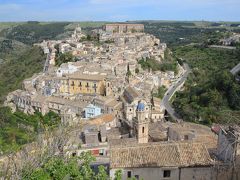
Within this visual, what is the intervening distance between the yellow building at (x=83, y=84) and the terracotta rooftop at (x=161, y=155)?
34608mm

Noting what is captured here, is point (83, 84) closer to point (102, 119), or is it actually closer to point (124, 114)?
point (124, 114)

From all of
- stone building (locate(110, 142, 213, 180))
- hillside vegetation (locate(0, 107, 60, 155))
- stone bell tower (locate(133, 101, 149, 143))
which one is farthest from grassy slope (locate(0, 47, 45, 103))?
stone building (locate(110, 142, 213, 180))

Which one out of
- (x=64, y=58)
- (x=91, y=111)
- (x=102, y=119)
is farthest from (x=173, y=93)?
(x=102, y=119)

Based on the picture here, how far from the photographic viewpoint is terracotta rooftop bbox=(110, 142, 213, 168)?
66.1 ft

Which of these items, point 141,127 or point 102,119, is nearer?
point 141,127

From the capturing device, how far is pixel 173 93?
66312 millimetres

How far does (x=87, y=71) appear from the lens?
60.1 metres

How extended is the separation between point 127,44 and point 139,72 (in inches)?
852

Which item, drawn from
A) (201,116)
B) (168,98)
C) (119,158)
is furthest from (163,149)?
(168,98)

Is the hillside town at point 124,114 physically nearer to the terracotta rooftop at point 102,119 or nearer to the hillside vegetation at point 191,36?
the terracotta rooftop at point 102,119

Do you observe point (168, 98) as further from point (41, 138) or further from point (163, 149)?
→ point (41, 138)

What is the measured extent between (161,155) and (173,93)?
4627 centimetres

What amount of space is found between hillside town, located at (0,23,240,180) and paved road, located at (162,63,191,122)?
0.95 meters

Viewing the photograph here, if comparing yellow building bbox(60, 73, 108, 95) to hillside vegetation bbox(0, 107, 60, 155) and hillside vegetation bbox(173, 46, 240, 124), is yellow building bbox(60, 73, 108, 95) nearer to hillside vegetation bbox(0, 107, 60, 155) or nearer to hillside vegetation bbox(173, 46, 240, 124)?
hillside vegetation bbox(0, 107, 60, 155)
